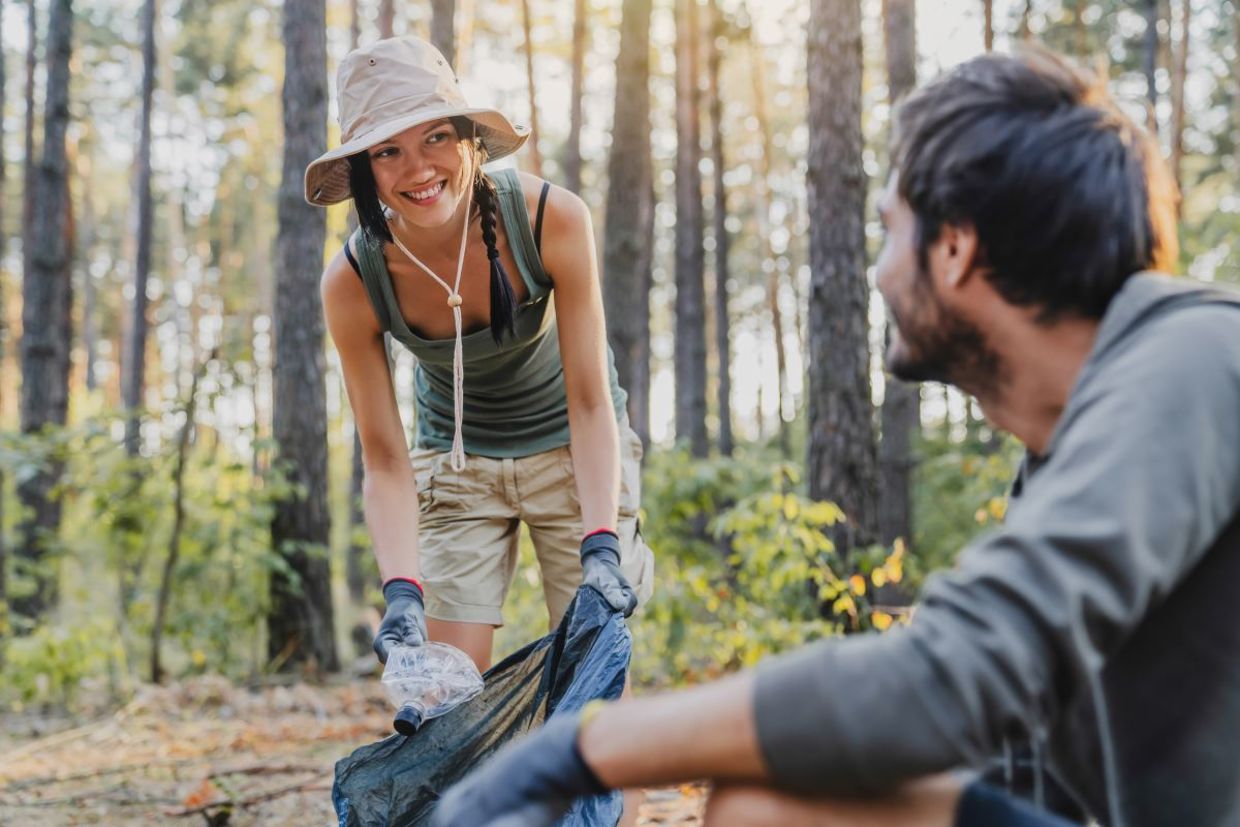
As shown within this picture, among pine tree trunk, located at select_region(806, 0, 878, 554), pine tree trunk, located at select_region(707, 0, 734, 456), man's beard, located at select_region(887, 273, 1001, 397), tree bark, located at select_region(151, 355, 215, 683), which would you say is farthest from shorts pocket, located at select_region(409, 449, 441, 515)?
pine tree trunk, located at select_region(707, 0, 734, 456)

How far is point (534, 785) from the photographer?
1371mm

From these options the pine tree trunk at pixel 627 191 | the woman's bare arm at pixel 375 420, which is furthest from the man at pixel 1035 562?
the pine tree trunk at pixel 627 191

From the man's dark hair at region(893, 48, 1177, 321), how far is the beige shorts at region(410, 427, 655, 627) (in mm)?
1934

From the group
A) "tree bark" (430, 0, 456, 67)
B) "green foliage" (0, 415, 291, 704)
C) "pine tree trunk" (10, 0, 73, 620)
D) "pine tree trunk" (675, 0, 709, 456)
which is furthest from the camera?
"pine tree trunk" (675, 0, 709, 456)

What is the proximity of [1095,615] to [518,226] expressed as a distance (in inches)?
80.5

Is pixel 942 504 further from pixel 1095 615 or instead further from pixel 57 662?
pixel 1095 615

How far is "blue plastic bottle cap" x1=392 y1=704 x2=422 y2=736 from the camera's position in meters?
2.71

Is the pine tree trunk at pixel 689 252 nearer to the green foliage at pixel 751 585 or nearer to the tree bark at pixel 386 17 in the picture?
the tree bark at pixel 386 17

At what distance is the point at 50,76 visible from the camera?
10.9 m

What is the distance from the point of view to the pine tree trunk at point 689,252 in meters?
15.6

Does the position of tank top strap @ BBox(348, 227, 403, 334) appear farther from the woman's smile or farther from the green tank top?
the woman's smile

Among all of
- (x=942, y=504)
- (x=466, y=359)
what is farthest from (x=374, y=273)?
(x=942, y=504)

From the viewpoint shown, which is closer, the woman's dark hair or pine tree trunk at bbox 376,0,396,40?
the woman's dark hair

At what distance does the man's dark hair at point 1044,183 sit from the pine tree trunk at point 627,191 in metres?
7.10
